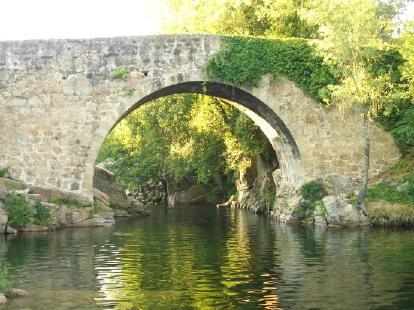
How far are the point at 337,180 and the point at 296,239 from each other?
20.7 ft

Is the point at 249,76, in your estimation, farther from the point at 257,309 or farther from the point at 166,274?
the point at 257,309

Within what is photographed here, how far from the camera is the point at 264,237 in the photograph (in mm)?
18172

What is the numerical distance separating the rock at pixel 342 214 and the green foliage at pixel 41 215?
28.9 feet

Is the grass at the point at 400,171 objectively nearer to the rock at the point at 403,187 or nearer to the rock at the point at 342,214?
the rock at the point at 403,187

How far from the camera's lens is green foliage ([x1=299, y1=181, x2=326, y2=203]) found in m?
22.9

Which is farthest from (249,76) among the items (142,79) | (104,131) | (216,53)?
(104,131)

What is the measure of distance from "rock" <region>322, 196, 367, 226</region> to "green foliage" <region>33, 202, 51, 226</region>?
8.81 metres

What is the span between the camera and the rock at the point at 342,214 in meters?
20.5

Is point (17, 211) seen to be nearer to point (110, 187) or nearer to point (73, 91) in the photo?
point (73, 91)

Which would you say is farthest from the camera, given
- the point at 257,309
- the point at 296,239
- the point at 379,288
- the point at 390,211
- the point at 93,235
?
the point at 390,211

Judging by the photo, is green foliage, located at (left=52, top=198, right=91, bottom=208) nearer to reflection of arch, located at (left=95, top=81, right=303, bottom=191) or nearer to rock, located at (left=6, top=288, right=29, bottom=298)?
reflection of arch, located at (left=95, top=81, right=303, bottom=191)

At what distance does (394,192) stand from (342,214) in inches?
98.7

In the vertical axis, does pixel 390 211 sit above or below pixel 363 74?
below

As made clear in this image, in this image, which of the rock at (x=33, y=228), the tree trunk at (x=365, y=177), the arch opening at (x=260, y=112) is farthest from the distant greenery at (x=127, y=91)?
the tree trunk at (x=365, y=177)
